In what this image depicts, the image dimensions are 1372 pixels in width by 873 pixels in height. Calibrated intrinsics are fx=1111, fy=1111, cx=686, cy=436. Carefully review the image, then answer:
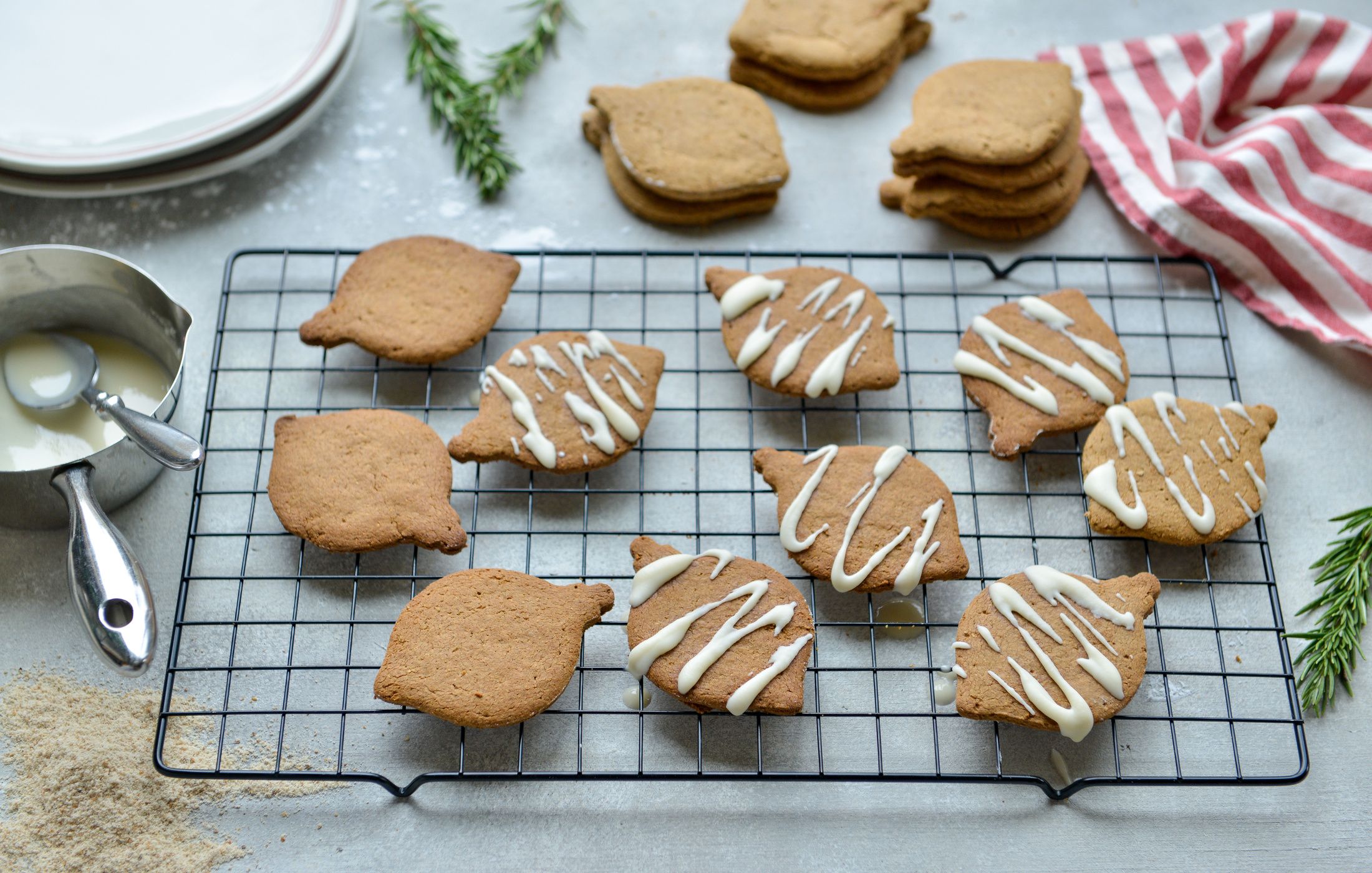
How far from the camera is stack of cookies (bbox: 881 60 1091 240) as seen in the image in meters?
2.08

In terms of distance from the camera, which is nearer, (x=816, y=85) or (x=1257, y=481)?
(x=1257, y=481)

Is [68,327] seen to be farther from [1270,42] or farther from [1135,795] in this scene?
[1270,42]

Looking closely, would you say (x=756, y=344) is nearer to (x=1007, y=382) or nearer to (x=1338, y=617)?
(x=1007, y=382)

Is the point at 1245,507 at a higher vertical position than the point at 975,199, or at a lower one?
lower

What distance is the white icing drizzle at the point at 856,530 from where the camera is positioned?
172 centimetres

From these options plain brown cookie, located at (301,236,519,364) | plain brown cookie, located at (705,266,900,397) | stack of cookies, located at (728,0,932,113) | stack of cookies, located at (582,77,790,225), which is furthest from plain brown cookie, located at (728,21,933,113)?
plain brown cookie, located at (301,236,519,364)

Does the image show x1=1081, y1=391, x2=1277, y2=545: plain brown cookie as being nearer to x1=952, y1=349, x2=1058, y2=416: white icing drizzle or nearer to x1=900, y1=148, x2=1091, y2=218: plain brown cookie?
x1=952, y1=349, x2=1058, y2=416: white icing drizzle

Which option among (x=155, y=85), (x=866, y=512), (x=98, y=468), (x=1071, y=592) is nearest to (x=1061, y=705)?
(x=1071, y=592)

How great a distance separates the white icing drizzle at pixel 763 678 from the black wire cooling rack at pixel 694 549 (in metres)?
0.07

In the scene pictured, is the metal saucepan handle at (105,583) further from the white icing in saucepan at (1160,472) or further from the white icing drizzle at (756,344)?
the white icing in saucepan at (1160,472)

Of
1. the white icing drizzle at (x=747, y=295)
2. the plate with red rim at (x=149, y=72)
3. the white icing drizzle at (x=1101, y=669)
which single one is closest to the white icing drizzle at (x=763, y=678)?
the white icing drizzle at (x=1101, y=669)

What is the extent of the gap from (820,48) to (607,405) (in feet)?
3.17

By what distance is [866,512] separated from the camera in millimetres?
1783

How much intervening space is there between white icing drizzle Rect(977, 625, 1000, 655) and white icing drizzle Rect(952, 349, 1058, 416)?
0.42m
